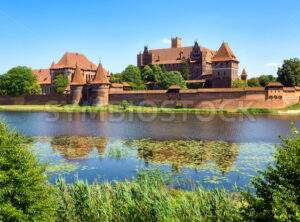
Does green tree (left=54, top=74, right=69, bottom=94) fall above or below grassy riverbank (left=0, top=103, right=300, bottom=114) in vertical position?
above

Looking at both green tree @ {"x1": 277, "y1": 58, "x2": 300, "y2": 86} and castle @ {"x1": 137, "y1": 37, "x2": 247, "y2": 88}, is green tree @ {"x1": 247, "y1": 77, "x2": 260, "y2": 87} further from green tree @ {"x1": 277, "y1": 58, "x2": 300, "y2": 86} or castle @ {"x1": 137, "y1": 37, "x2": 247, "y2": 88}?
green tree @ {"x1": 277, "y1": 58, "x2": 300, "y2": 86}

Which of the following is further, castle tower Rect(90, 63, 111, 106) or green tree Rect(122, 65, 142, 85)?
green tree Rect(122, 65, 142, 85)

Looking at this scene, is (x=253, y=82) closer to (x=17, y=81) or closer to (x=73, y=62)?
(x=73, y=62)

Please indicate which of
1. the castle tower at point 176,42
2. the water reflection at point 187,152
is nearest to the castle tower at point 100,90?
the water reflection at point 187,152

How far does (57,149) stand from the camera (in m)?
15.9

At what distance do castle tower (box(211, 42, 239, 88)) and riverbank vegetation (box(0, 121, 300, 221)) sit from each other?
44958 millimetres

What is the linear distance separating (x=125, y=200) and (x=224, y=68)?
46.7 m

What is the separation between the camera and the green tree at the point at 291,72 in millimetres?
45656

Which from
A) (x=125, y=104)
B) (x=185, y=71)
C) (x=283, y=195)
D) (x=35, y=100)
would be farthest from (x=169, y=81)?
(x=283, y=195)

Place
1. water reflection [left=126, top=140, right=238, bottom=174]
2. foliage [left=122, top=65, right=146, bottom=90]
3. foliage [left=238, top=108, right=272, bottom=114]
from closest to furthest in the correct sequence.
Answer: water reflection [left=126, top=140, right=238, bottom=174] < foliage [left=238, top=108, right=272, bottom=114] < foliage [left=122, top=65, right=146, bottom=90]

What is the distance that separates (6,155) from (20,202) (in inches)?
39.5

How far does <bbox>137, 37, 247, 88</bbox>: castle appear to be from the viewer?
166 ft

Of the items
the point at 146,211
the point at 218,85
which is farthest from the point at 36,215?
the point at 218,85

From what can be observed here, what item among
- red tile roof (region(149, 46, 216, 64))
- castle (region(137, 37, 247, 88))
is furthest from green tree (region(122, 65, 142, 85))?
red tile roof (region(149, 46, 216, 64))
